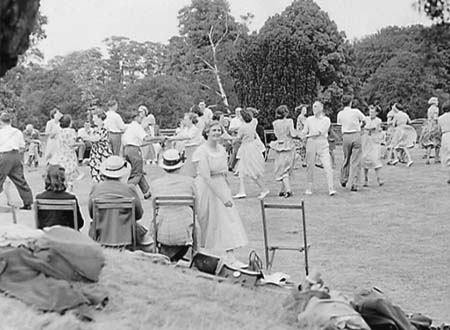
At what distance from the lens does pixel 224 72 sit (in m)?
62.9

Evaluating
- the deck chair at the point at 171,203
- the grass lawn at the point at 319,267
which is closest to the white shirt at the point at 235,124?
the grass lawn at the point at 319,267

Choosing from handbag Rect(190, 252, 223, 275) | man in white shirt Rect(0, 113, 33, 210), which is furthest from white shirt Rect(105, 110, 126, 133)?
handbag Rect(190, 252, 223, 275)

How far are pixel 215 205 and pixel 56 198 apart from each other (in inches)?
76.9

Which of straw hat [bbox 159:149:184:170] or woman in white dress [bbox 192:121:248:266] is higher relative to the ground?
straw hat [bbox 159:149:184:170]

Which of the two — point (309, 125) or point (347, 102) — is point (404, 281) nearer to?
point (309, 125)

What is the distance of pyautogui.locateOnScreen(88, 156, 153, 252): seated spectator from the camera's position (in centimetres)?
899

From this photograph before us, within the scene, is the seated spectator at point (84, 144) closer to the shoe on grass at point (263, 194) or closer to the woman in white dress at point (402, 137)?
the woman in white dress at point (402, 137)

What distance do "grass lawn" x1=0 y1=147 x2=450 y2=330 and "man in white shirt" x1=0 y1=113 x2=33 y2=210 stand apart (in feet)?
2.76

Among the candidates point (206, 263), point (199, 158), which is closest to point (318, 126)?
point (199, 158)

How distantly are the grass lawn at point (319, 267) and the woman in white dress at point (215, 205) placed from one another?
0.71 m

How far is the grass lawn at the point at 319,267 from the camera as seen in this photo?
6395 millimetres

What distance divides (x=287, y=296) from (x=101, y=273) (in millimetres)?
1535

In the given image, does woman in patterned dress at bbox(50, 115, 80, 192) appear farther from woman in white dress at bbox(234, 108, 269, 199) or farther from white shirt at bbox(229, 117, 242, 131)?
white shirt at bbox(229, 117, 242, 131)

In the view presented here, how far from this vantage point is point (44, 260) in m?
6.32
